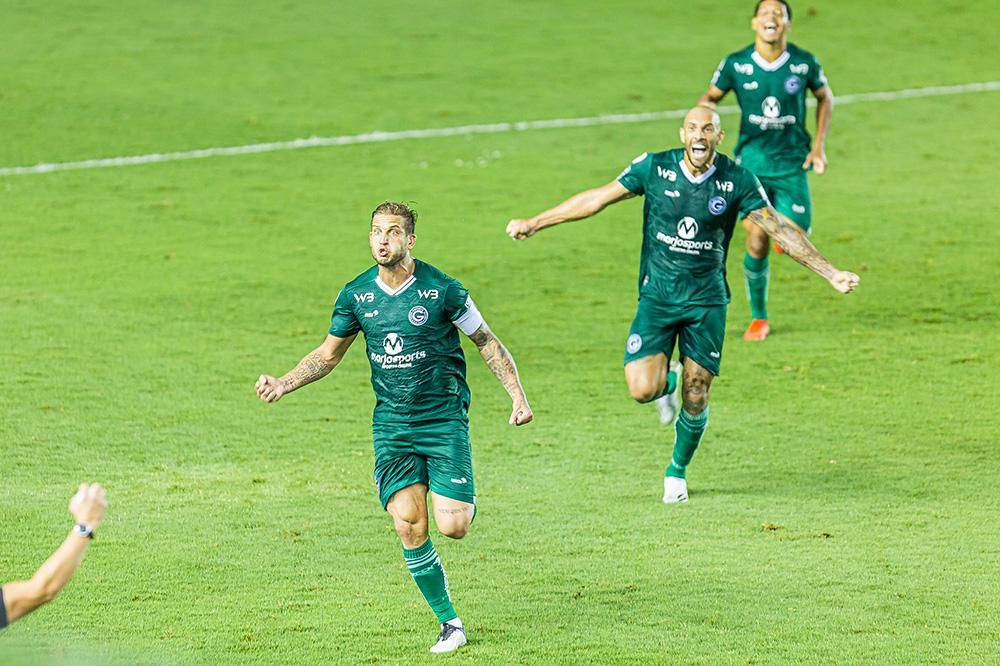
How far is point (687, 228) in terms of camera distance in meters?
10.1

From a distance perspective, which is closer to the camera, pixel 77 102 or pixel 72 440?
pixel 72 440

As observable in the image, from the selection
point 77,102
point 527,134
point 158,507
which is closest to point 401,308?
point 158,507

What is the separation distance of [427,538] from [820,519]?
2.94m

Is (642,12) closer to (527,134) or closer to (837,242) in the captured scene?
(527,134)

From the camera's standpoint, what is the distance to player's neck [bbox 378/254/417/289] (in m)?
8.13

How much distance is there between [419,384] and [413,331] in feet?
0.88

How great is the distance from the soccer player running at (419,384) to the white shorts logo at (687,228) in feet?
7.35

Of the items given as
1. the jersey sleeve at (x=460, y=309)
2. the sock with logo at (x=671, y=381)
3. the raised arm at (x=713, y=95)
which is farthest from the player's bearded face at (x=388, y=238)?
the raised arm at (x=713, y=95)

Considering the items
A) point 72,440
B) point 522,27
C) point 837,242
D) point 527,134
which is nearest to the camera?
point 72,440

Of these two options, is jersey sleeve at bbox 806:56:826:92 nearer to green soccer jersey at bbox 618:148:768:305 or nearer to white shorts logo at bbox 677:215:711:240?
green soccer jersey at bbox 618:148:768:305

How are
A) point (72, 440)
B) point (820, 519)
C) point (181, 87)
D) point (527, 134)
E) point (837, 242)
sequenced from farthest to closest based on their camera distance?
point (181, 87)
point (527, 134)
point (837, 242)
point (72, 440)
point (820, 519)

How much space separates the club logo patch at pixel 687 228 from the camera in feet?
33.0

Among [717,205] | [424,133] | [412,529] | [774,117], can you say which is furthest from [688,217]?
[424,133]

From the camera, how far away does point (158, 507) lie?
10.1 m
